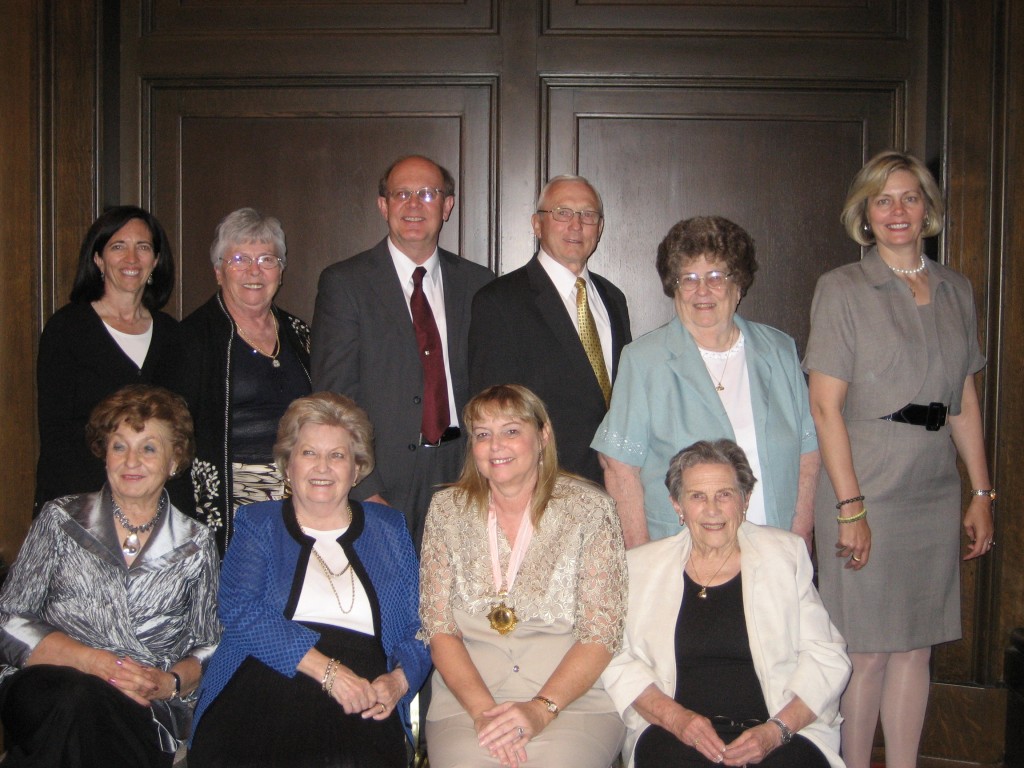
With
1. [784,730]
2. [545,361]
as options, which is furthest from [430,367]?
[784,730]

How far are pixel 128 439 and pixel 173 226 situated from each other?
4.46 feet

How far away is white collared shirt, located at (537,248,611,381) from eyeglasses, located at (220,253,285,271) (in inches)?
34.6

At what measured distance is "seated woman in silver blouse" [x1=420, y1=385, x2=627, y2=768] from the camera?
225 cm

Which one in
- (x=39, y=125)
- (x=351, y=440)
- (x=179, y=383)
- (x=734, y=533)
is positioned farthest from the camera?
(x=39, y=125)

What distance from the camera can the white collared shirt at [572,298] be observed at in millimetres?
2924

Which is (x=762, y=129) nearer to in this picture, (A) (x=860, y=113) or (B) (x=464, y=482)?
(A) (x=860, y=113)

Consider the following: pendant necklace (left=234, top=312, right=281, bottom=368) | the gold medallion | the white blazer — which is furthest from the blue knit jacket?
pendant necklace (left=234, top=312, right=281, bottom=368)

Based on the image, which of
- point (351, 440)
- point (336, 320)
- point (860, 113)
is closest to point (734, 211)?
point (860, 113)

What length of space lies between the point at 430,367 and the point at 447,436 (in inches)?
8.9

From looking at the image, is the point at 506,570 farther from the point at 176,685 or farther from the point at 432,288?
the point at 432,288

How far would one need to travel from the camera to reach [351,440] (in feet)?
8.17

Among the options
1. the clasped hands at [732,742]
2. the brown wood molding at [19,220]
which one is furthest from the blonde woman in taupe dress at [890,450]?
the brown wood molding at [19,220]

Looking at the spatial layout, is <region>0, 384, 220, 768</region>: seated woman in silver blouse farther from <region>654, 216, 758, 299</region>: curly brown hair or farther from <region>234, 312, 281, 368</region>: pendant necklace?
<region>654, 216, 758, 299</region>: curly brown hair

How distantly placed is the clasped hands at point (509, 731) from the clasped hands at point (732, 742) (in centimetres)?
35
